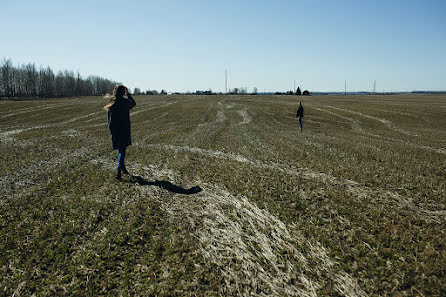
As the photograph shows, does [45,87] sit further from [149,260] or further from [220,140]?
[149,260]

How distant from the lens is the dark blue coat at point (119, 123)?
959 cm

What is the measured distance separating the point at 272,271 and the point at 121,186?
6494 mm

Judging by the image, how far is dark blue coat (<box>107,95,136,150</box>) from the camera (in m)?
9.59

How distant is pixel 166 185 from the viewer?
30.2ft

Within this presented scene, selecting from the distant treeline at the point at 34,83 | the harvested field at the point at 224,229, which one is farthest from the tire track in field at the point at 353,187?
the distant treeline at the point at 34,83

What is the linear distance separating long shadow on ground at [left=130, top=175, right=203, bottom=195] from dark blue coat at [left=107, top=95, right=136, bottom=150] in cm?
148

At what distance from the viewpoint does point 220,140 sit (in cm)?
1906

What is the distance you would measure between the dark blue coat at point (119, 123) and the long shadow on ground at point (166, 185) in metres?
1.48

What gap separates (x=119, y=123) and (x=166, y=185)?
315 centimetres

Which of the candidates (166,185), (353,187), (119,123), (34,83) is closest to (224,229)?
(166,185)

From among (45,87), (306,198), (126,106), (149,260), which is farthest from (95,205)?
(45,87)

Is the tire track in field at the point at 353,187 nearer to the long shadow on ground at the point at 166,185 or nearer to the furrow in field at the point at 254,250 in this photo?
the furrow in field at the point at 254,250

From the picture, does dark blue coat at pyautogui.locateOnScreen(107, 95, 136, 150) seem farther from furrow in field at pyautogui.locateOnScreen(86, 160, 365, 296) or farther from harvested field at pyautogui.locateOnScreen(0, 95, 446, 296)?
furrow in field at pyautogui.locateOnScreen(86, 160, 365, 296)

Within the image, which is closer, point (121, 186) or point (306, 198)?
point (306, 198)
